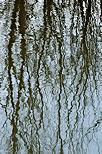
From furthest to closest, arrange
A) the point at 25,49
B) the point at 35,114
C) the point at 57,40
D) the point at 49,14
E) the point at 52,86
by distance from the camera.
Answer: the point at 49,14 < the point at 57,40 < the point at 25,49 < the point at 52,86 < the point at 35,114

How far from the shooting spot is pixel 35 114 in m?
1.50

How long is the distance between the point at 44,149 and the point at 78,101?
44 cm

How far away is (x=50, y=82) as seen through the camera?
1.77 m

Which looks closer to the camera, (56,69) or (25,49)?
(56,69)

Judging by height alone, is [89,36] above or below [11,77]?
above

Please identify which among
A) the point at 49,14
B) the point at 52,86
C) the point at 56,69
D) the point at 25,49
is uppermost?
the point at 49,14

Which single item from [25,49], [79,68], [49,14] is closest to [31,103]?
[79,68]

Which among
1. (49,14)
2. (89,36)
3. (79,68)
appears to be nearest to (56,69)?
(79,68)

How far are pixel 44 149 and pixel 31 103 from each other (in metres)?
0.37

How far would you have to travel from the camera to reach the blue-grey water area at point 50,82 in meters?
1.33

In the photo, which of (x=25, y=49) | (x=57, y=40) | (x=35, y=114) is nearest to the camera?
(x=35, y=114)

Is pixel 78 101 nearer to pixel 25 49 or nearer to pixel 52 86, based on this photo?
pixel 52 86

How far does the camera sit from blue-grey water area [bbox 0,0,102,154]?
1.33m

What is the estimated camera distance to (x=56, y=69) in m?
1.92
